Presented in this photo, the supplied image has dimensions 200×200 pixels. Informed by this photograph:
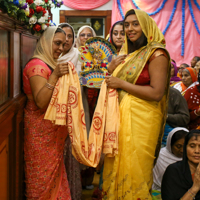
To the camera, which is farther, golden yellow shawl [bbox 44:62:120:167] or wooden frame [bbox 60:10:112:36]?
wooden frame [bbox 60:10:112:36]

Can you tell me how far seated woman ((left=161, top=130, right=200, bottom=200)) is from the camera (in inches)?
84.9

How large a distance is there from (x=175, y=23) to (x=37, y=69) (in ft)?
18.1

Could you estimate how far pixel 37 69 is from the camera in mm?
1982

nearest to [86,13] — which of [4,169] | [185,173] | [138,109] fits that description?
[138,109]

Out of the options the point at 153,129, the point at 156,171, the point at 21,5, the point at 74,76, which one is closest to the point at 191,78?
the point at 156,171

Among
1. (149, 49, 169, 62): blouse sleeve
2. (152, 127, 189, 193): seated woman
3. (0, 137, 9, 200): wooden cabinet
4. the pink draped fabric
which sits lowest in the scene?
(152, 127, 189, 193): seated woman

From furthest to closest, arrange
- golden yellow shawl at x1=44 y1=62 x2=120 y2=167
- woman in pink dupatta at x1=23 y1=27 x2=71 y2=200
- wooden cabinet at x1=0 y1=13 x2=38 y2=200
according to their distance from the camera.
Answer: woman in pink dupatta at x1=23 y1=27 x2=71 y2=200, golden yellow shawl at x1=44 y1=62 x2=120 y2=167, wooden cabinet at x1=0 y1=13 x2=38 y2=200

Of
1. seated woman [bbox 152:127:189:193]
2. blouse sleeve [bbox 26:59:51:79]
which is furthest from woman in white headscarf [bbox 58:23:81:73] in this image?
seated woman [bbox 152:127:189:193]

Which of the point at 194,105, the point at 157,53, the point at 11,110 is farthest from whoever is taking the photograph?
the point at 194,105

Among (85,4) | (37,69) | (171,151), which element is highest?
(85,4)

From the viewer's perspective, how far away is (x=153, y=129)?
6.54 ft

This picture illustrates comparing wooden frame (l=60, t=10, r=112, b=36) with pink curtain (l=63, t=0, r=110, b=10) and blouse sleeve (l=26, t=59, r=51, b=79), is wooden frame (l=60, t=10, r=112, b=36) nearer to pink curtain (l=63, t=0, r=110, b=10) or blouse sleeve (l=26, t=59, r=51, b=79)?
pink curtain (l=63, t=0, r=110, b=10)

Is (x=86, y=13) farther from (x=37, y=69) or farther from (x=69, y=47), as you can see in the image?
(x=37, y=69)

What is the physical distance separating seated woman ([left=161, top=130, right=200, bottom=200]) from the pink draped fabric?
487 centimetres
